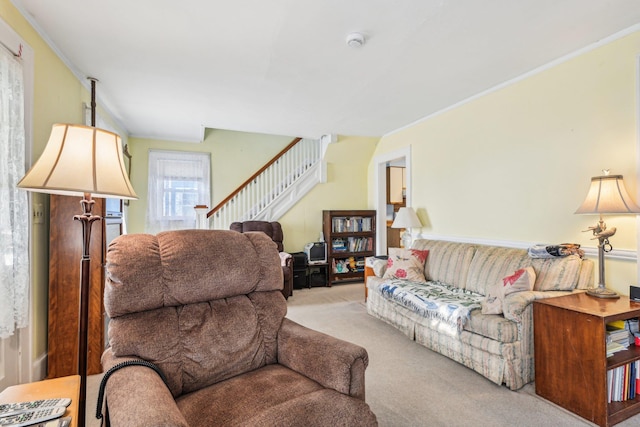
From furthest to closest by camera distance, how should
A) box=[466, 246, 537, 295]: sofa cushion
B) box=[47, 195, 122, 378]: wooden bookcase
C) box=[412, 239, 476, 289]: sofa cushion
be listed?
box=[412, 239, 476, 289]: sofa cushion
box=[466, 246, 537, 295]: sofa cushion
box=[47, 195, 122, 378]: wooden bookcase

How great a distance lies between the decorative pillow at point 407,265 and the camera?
11.1 ft

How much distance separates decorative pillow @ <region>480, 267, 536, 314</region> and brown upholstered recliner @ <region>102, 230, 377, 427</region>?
1.48 m

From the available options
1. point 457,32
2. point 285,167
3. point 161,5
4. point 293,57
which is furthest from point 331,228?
point 161,5

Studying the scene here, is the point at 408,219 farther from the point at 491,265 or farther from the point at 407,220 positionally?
the point at 491,265

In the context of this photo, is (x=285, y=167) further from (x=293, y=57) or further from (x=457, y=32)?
(x=457, y=32)

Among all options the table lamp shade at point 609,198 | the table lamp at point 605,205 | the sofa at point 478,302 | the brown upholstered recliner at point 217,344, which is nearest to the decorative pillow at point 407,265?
the sofa at point 478,302

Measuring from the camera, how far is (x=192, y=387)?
4.40 feet

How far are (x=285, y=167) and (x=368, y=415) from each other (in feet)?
15.4

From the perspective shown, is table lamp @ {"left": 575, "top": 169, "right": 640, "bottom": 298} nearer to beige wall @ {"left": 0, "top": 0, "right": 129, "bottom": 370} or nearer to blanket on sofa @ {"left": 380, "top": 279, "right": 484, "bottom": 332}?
blanket on sofa @ {"left": 380, "top": 279, "right": 484, "bottom": 332}

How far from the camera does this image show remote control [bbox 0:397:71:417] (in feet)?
3.50

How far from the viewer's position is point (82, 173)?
4.04 feet

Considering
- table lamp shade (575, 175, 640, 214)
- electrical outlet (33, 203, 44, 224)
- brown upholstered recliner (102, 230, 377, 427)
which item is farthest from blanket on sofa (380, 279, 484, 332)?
electrical outlet (33, 203, 44, 224)

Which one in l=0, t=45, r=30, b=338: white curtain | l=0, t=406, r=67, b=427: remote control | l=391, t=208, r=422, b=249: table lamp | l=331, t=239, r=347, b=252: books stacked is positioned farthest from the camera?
l=331, t=239, r=347, b=252: books stacked

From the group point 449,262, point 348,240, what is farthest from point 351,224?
point 449,262
